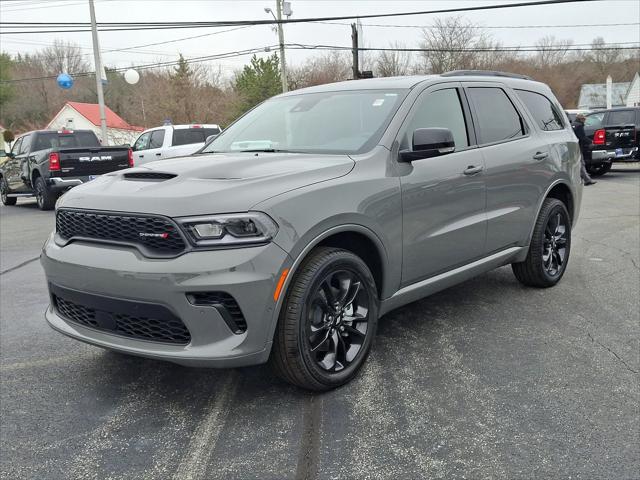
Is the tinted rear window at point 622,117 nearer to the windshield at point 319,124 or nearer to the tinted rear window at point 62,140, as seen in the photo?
the tinted rear window at point 62,140

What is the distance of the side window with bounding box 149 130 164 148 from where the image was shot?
54.9 ft

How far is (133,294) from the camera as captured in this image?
287 cm

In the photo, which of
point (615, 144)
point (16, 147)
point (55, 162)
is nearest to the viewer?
point (55, 162)

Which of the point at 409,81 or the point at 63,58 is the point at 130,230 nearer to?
the point at 409,81

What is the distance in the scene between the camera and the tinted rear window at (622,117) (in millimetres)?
17000

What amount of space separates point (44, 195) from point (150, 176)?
458 inches

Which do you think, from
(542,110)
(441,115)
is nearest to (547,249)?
(542,110)

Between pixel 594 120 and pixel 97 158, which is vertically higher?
pixel 594 120

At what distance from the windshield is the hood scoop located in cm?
91

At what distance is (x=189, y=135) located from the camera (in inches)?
664

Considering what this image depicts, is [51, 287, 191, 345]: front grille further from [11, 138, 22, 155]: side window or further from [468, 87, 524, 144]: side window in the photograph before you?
[11, 138, 22, 155]: side window

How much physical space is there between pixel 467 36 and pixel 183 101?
26.4 metres

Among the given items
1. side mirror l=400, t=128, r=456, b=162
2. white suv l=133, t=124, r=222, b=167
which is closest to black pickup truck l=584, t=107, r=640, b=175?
white suv l=133, t=124, r=222, b=167

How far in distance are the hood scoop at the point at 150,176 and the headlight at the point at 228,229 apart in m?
0.55
